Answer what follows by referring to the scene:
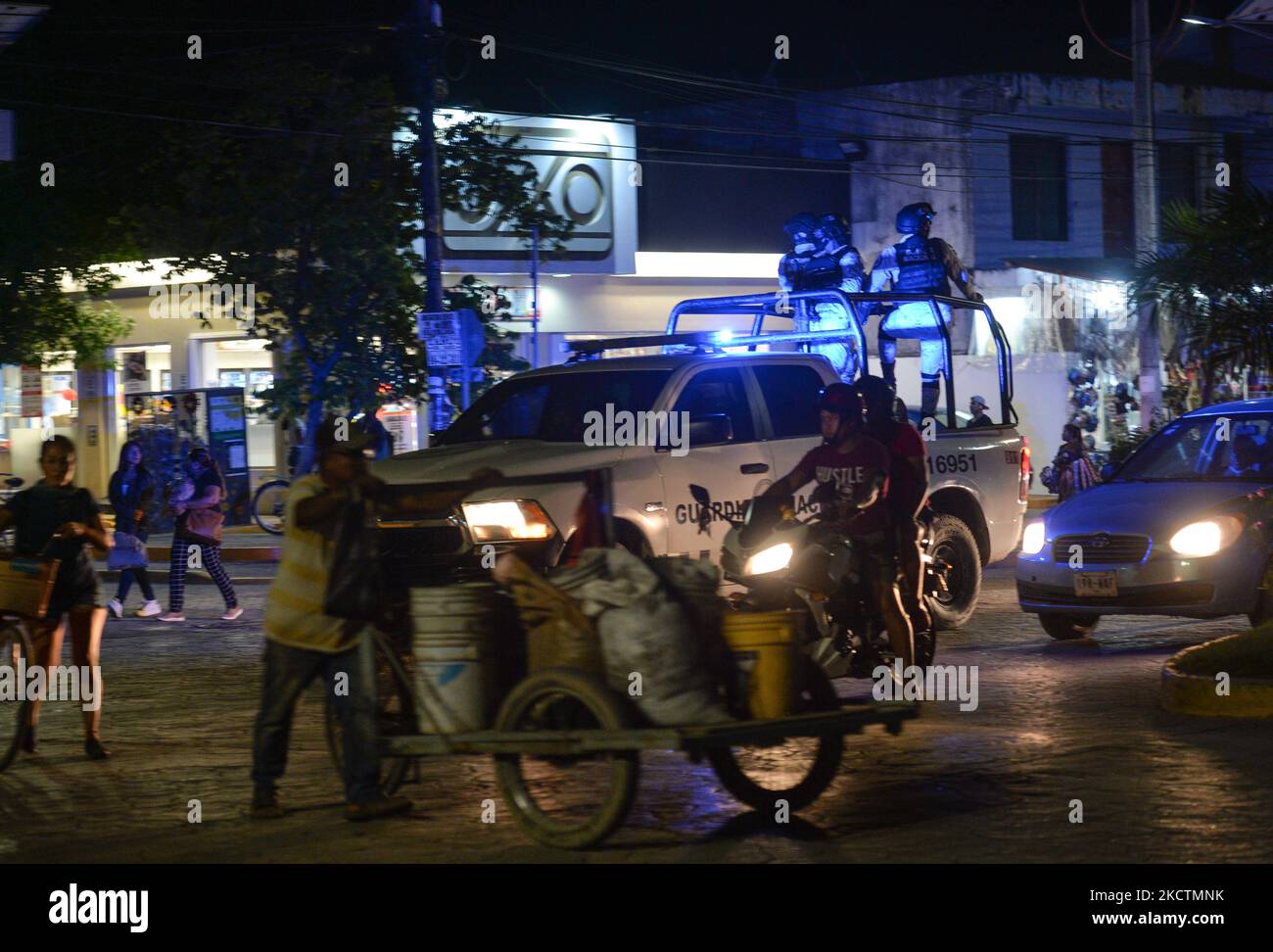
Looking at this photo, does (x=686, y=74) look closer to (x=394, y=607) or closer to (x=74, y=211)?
(x=74, y=211)

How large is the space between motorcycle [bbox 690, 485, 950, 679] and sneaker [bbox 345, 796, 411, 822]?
2.31 meters

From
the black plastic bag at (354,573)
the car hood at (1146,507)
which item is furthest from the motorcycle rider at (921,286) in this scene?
the black plastic bag at (354,573)

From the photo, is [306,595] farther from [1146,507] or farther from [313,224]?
[313,224]

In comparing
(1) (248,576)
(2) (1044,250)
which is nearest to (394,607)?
(1) (248,576)

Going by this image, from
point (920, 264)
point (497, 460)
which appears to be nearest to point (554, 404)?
point (497, 460)

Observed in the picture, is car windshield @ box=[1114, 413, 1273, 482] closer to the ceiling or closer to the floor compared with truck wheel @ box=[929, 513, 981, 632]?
closer to the ceiling

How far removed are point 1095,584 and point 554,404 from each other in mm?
3957

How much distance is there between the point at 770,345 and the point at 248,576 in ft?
27.8

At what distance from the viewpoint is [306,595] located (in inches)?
297

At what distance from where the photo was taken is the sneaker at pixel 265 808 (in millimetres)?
7656

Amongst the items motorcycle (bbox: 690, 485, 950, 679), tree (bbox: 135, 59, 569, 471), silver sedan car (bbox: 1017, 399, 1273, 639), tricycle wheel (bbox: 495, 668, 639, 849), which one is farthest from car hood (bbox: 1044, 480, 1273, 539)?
tree (bbox: 135, 59, 569, 471)

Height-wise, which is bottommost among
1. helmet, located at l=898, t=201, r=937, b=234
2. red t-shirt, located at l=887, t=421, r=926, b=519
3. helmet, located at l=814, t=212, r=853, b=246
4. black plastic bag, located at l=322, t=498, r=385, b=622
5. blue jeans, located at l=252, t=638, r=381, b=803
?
blue jeans, located at l=252, t=638, r=381, b=803

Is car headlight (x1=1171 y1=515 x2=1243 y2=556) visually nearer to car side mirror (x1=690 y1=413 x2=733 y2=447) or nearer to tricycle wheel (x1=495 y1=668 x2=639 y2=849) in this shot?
car side mirror (x1=690 y1=413 x2=733 y2=447)

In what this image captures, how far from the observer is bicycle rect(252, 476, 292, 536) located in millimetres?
26156
